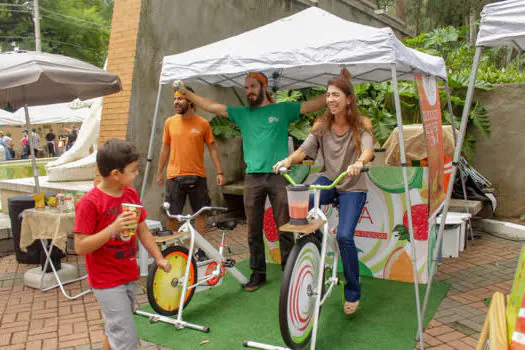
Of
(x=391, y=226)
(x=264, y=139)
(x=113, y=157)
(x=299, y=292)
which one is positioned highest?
(x=264, y=139)

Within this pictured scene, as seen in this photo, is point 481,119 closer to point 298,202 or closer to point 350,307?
point 350,307

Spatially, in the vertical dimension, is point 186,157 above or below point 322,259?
above

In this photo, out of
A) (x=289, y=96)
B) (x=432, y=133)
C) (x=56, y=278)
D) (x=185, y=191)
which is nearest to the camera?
(x=432, y=133)

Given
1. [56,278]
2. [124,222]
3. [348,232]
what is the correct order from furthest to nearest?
1. [56,278]
2. [348,232]
3. [124,222]

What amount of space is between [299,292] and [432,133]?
7.05 ft

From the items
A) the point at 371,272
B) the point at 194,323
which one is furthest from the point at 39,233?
the point at 371,272

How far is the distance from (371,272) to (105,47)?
28.2m

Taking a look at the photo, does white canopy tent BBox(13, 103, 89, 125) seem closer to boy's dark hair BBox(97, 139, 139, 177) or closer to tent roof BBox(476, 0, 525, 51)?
boy's dark hair BBox(97, 139, 139, 177)

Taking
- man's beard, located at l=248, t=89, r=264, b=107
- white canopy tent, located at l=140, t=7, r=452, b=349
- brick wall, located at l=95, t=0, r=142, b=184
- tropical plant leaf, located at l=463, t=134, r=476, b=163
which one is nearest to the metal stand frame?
white canopy tent, located at l=140, t=7, r=452, b=349

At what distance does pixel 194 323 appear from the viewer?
4.03m

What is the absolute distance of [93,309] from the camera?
4.50m

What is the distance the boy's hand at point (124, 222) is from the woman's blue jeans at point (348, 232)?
72.4 inches

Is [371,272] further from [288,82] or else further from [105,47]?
[105,47]

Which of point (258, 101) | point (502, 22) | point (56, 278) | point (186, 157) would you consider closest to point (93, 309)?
point (56, 278)
